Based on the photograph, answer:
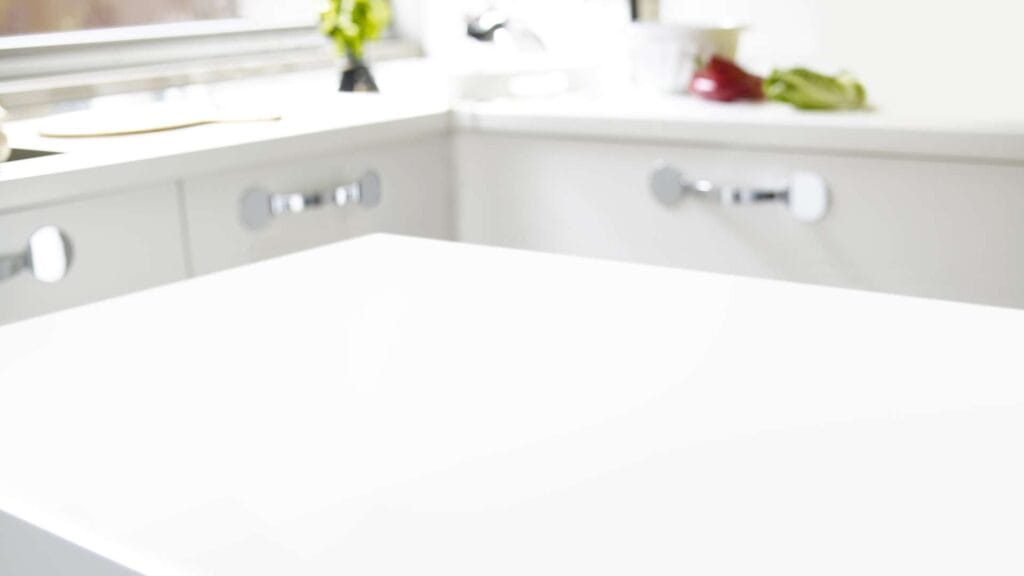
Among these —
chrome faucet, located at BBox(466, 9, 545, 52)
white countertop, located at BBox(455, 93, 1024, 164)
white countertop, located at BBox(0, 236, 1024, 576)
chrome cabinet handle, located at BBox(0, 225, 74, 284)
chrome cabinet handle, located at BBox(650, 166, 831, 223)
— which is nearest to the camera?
white countertop, located at BBox(0, 236, 1024, 576)

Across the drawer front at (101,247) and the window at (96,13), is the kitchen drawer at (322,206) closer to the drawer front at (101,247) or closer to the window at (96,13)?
the drawer front at (101,247)

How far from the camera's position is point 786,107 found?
Result: 160 cm

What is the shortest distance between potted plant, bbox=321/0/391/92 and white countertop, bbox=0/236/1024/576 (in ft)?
4.23

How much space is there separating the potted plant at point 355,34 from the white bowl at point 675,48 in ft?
1.33

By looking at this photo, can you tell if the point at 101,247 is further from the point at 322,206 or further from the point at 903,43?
the point at 903,43

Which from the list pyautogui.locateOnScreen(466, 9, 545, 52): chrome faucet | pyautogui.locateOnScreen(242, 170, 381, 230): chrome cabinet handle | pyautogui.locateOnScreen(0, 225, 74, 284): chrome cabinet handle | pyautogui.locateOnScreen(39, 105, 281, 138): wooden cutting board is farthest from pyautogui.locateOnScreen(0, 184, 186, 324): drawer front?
pyautogui.locateOnScreen(466, 9, 545, 52): chrome faucet

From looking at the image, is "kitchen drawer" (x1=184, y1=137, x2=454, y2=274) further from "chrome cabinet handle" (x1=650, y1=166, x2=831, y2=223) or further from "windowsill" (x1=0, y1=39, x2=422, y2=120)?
"windowsill" (x1=0, y1=39, x2=422, y2=120)

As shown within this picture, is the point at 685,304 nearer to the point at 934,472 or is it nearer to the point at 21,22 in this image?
the point at 934,472

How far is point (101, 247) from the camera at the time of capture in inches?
50.4

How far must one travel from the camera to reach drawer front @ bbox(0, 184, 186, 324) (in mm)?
1208

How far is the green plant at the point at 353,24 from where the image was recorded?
1.94 meters

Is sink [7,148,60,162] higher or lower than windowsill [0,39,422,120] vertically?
lower

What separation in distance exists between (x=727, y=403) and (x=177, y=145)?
1018 millimetres

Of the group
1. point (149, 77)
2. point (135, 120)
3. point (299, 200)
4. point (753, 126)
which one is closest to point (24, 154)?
point (135, 120)
